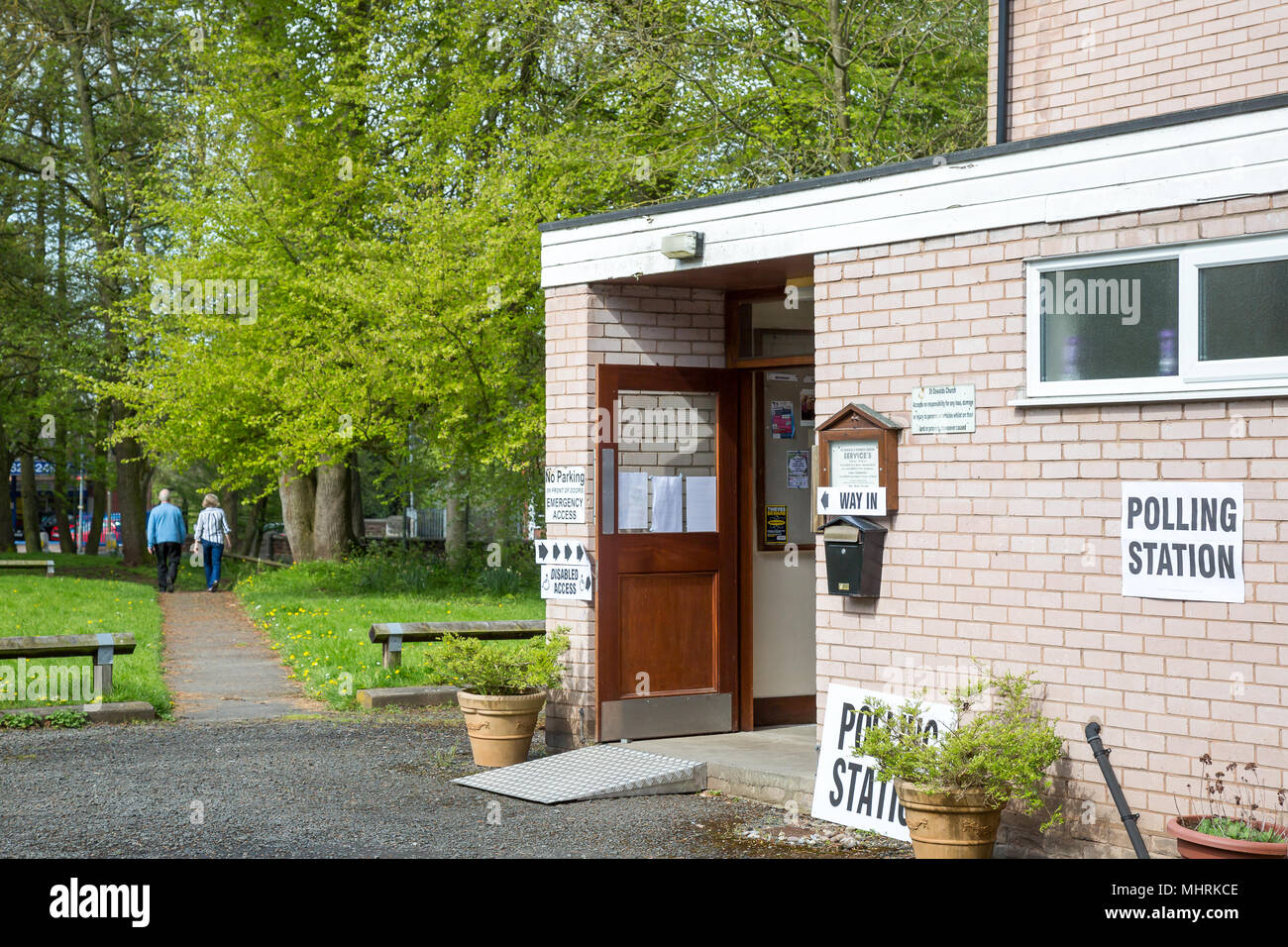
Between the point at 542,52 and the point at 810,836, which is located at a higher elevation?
the point at 542,52

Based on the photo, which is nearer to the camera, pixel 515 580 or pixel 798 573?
A: pixel 798 573

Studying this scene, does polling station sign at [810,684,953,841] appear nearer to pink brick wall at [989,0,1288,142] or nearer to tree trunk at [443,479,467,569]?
pink brick wall at [989,0,1288,142]

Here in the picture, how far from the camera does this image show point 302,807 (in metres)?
7.72

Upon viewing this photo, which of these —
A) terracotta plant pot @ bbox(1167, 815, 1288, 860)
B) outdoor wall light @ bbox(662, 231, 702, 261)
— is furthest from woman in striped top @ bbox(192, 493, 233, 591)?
terracotta plant pot @ bbox(1167, 815, 1288, 860)

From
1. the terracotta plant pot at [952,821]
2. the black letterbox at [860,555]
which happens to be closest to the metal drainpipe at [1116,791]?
the terracotta plant pot at [952,821]

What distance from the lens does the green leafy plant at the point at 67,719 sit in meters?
10.3

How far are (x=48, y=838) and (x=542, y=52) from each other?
16.3 metres

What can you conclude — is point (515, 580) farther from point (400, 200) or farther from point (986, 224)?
point (986, 224)

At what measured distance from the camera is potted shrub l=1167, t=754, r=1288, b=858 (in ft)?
17.4

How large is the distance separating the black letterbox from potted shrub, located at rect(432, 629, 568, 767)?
232 centimetres

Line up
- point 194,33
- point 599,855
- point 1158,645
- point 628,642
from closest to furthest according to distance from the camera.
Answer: point 1158,645 < point 599,855 < point 628,642 < point 194,33

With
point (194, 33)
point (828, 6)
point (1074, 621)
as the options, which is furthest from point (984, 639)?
point (194, 33)

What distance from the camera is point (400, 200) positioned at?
1980 cm

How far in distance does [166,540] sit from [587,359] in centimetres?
1570
